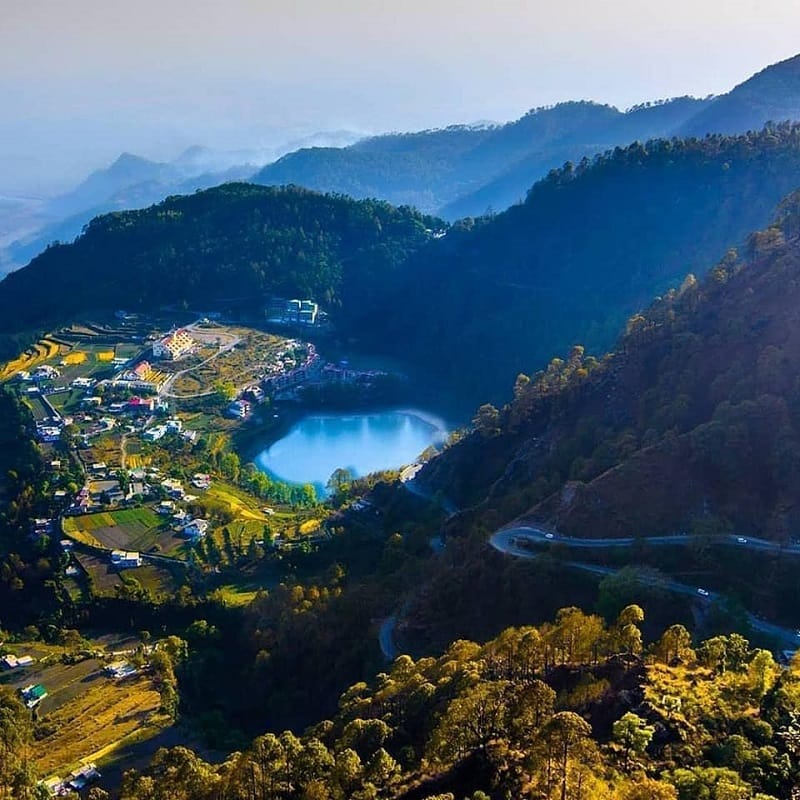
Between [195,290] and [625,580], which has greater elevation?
[195,290]

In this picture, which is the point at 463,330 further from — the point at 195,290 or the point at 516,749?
the point at 516,749

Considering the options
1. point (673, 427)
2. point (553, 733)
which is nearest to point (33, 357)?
point (673, 427)

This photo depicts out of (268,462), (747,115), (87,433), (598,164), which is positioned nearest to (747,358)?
(268,462)

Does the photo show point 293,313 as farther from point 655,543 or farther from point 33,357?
point 655,543

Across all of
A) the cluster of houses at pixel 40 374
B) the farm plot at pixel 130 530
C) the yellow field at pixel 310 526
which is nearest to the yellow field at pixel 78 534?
the farm plot at pixel 130 530

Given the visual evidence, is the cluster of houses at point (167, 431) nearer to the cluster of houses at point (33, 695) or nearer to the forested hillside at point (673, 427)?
the forested hillside at point (673, 427)
